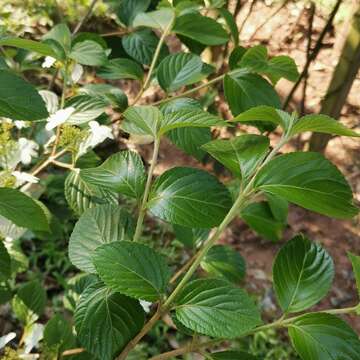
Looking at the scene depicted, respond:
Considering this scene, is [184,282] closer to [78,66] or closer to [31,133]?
[78,66]

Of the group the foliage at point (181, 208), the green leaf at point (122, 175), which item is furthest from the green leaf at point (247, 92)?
the green leaf at point (122, 175)

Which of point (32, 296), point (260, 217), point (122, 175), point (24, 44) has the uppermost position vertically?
point (24, 44)

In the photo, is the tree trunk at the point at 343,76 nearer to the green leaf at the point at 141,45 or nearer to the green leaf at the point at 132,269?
the green leaf at the point at 141,45

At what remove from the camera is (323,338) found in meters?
0.55

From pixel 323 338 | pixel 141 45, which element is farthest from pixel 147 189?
pixel 141 45

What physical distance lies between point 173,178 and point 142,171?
0.19 ft

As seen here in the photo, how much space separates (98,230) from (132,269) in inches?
4.5

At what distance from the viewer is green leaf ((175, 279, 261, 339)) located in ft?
1.73

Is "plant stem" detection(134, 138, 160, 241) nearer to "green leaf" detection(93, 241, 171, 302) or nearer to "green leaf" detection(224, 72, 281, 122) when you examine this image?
"green leaf" detection(93, 241, 171, 302)

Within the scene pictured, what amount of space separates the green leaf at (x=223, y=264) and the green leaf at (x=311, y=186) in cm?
35

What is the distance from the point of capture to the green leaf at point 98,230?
65cm

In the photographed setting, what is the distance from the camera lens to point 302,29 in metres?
3.22

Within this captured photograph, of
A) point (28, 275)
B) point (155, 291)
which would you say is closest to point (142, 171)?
point (155, 291)

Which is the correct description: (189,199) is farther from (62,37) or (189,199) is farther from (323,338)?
(62,37)
